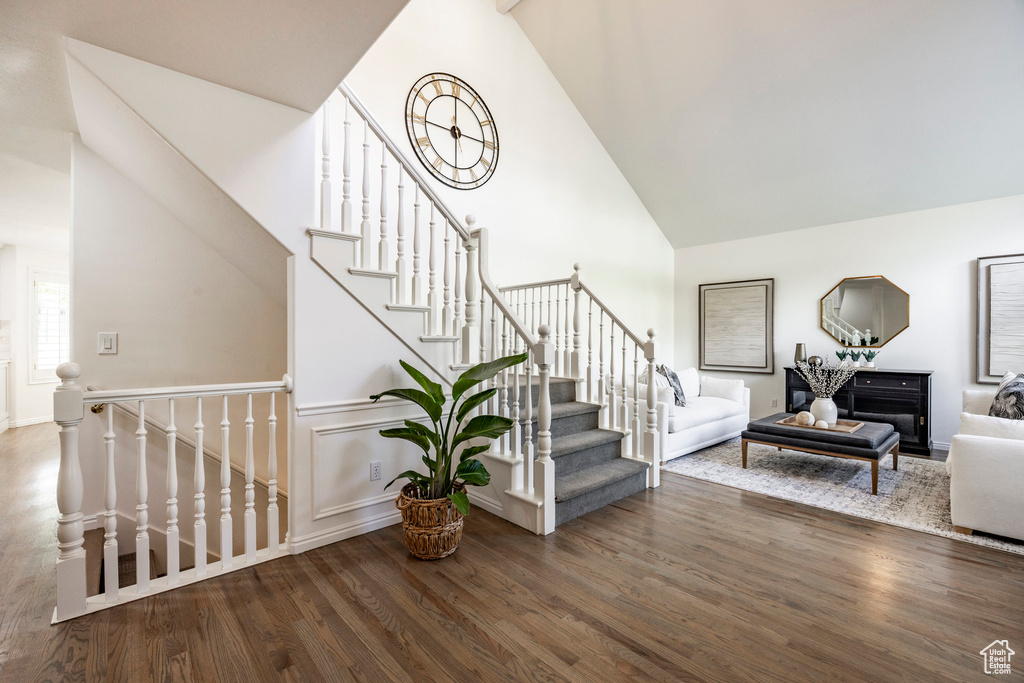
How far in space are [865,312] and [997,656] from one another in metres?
4.71

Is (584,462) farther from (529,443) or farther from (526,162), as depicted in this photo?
(526,162)

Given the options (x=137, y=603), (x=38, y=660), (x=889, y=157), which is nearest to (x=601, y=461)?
(x=137, y=603)

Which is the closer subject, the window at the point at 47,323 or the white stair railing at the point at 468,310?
the white stair railing at the point at 468,310

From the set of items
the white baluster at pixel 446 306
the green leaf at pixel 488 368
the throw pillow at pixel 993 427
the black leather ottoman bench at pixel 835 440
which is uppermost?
the white baluster at pixel 446 306

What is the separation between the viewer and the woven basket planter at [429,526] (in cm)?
231

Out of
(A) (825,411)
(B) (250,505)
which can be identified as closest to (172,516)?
(B) (250,505)

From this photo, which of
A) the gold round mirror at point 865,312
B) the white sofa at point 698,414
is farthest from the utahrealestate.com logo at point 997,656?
the gold round mirror at point 865,312

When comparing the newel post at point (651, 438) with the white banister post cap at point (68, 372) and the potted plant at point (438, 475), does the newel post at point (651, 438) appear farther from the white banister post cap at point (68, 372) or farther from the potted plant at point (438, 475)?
the white banister post cap at point (68, 372)

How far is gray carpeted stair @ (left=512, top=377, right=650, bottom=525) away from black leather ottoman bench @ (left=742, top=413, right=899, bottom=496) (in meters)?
1.31

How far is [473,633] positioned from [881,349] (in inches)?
228

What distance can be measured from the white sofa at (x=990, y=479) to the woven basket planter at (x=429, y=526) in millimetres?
2955

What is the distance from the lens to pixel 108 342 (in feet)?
9.67

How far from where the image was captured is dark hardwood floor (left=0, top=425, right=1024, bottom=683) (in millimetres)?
1586

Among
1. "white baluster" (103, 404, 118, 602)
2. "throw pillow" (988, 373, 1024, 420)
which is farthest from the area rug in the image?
"white baluster" (103, 404, 118, 602)
